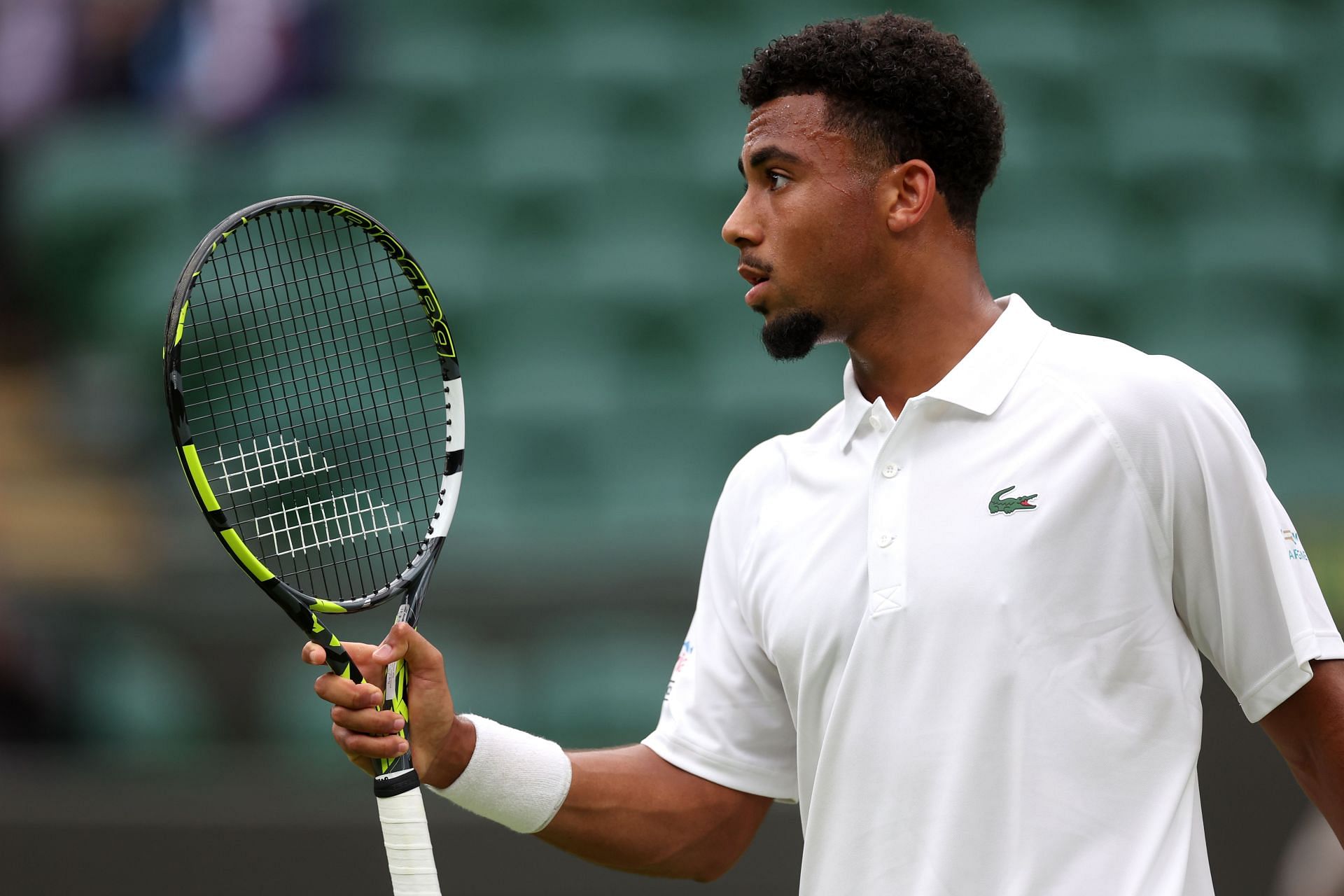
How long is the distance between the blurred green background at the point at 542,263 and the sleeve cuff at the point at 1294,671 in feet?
8.59

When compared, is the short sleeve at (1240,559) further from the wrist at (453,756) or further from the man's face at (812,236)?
the wrist at (453,756)

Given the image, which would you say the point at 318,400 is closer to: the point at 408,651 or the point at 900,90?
the point at 408,651

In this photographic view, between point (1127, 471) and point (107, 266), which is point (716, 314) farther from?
point (1127, 471)

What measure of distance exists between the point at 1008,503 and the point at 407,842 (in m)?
0.87

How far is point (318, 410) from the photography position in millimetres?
4488

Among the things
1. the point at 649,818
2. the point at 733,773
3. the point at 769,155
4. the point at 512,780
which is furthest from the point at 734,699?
the point at 769,155

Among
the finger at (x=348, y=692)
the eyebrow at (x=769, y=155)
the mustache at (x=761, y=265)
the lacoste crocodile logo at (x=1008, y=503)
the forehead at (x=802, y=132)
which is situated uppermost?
the forehead at (x=802, y=132)

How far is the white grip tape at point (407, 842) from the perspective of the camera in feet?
6.56

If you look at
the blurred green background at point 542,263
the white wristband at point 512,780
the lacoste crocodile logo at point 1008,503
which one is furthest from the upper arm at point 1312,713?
the blurred green background at point 542,263

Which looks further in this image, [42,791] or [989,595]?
[42,791]

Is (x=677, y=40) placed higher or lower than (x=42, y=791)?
higher

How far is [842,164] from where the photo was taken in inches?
87.5

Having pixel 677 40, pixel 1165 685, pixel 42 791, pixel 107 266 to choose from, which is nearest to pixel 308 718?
pixel 42 791

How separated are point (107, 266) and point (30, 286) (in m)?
0.26
